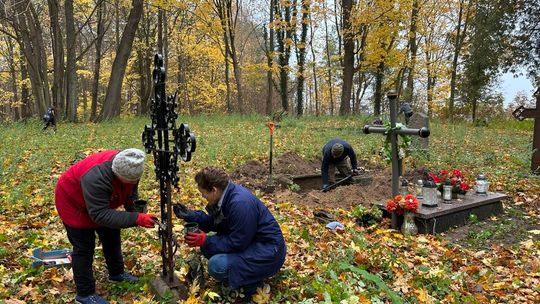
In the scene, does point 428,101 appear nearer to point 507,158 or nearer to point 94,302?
point 507,158

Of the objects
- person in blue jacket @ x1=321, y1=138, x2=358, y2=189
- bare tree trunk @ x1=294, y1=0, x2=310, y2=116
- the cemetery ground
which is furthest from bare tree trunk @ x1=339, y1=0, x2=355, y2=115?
person in blue jacket @ x1=321, y1=138, x2=358, y2=189

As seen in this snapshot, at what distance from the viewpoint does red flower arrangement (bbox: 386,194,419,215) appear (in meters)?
5.81

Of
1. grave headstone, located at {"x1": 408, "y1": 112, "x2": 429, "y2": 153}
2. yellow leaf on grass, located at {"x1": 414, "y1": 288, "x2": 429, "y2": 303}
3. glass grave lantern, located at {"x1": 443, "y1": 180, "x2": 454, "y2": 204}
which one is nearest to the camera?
yellow leaf on grass, located at {"x1": 414, "y1": 288, "x2": 429, "y2": 303}

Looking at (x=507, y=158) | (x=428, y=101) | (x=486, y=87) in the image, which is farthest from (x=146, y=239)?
(x=428, y=101)

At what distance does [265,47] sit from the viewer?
26.6 meters

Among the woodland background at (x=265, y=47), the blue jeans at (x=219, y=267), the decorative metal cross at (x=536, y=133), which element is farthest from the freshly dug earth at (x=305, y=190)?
the woodland background at (x=265, y=47)

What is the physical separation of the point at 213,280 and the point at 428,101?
3239 centimetres

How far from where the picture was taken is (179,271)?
3902 millimetres

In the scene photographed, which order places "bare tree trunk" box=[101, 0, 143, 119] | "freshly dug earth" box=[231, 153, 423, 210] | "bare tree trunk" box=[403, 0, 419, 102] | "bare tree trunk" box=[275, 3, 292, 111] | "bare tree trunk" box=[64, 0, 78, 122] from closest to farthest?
"freshly dug earth" box=[231, 153, 423, 210] < "bare tree trunk" box=[101, 0, 143, 119] < "bare tree trunk" box=[64, 0, 78, 122] < "bare tree trunk" box=[403, 0, 419, 102] < "bare tree trunk" box=[275, 3, 292, 111]

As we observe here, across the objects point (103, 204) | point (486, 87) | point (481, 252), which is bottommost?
point (481, 252)

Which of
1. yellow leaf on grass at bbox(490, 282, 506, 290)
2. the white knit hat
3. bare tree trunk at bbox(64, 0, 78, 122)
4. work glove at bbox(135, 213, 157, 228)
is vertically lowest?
yellow leaf on grass at bbox(490, 282, 506, 290)

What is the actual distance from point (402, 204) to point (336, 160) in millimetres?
3053

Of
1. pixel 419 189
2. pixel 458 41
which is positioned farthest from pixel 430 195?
pixel 458 41

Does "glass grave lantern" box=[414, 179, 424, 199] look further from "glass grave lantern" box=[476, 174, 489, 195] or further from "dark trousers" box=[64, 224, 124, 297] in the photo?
"dark trousers" box=[64, 224, 124, 297]
